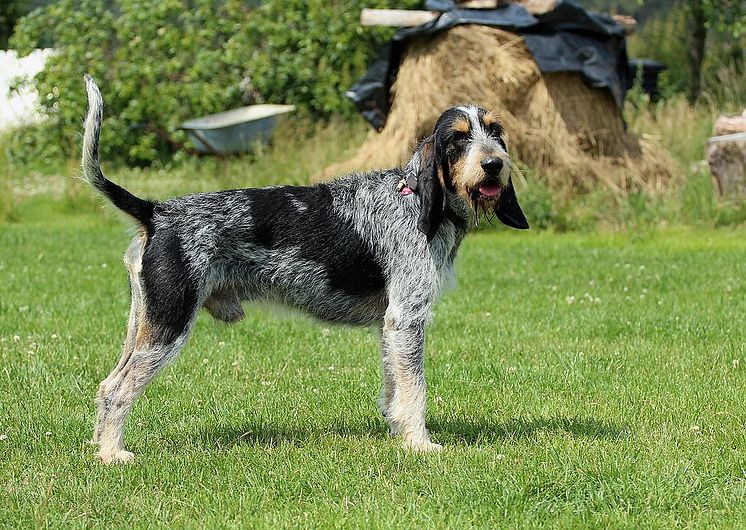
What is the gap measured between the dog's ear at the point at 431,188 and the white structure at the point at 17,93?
54.5ft

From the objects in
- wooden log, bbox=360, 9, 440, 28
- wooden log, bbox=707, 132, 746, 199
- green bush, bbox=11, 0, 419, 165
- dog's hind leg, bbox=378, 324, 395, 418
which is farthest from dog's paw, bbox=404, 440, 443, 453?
green bush, bbox=11, 0, 419, 165

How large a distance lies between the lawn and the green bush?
9.48 m

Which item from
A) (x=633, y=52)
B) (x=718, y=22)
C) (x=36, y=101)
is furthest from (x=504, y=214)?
(x=633, y=52)

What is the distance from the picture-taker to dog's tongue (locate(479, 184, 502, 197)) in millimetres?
5375

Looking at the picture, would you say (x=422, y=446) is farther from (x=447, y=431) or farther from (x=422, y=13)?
(x=422, y=13)

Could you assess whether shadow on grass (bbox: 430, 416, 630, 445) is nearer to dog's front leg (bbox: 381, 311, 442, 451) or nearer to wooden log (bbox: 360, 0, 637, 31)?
dog's front leg (bbox: 381, 311, 442, 451)

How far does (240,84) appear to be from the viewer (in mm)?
19781

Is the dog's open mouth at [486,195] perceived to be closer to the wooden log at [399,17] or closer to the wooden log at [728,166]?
the wooden log at [728,166]

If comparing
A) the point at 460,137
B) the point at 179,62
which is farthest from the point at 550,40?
the point at 460,137

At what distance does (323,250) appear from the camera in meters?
5.62

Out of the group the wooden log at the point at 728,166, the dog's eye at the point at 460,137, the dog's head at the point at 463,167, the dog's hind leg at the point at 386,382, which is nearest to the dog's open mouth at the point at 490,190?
the dog's head at the point at 463,167

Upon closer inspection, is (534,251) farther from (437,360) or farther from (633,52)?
(633,52)

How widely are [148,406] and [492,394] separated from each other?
206 centimetres

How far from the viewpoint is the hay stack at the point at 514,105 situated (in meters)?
14.5
